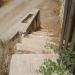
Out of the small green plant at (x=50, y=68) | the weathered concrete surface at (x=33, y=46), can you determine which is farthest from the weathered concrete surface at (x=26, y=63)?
the weathered concrete surface at (x=33, y=46)

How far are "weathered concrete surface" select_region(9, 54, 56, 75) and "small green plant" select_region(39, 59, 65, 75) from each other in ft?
0.33

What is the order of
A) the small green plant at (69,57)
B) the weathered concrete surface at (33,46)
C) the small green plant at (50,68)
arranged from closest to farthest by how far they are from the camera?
the small green plant at (69,57), the small green plant at (50,68), the weathered concrete surface at (33,46)

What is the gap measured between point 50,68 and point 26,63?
1.56 ft

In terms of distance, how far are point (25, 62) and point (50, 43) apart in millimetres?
1162

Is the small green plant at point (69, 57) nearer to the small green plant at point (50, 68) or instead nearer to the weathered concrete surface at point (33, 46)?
the small green plant at point (50, 68)

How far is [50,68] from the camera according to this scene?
4.08 metres

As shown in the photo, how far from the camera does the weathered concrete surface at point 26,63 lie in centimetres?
405

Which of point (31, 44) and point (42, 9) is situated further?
point (42, 9)

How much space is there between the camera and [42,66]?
13.6ft

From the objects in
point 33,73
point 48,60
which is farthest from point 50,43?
point 33,73

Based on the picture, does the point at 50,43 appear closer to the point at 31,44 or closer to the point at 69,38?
the point at 31,44

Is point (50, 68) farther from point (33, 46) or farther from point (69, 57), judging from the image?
point (33, 46)

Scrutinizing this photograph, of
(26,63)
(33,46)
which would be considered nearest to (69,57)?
(26,63)

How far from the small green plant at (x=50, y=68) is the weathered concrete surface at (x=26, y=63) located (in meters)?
0.10
